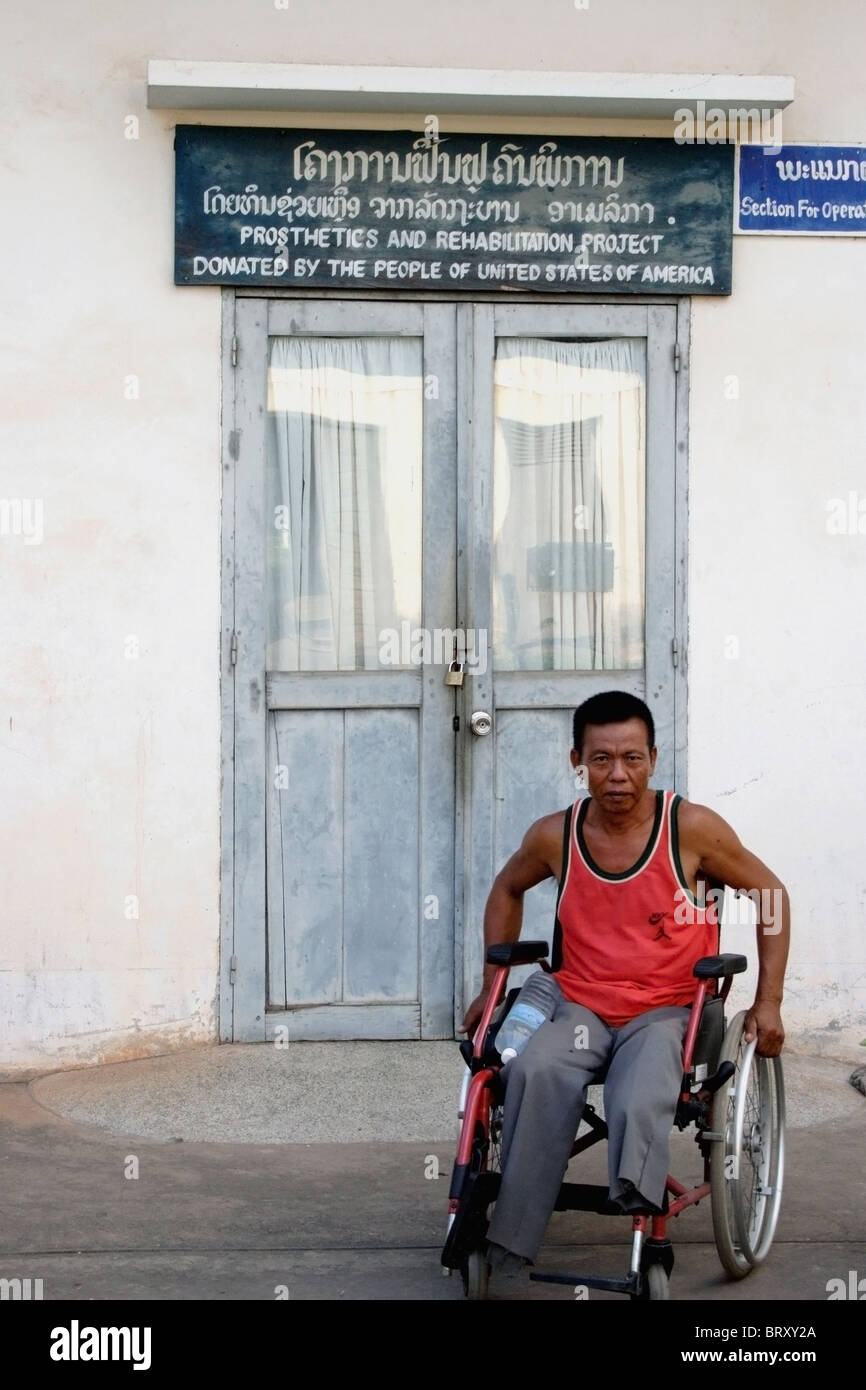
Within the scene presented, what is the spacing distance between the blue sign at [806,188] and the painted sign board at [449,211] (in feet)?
0.28

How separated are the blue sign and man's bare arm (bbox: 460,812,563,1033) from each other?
108 inches

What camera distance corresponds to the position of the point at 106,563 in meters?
5.98

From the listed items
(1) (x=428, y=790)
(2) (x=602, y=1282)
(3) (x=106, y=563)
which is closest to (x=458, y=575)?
(1) (x=428, y=790)

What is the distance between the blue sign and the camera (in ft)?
20.0

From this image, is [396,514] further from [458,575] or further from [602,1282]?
A: [602,1282]

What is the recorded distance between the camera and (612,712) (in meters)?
4.27

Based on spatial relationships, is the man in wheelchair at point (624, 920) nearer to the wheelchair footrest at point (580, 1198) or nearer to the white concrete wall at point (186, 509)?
the wheelchair footrest at point (580, 1198)

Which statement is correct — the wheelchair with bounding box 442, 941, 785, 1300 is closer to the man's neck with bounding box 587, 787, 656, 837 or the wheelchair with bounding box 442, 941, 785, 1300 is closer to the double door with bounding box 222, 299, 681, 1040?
→ the man's neck with bounding box 587, 787, 656, 837

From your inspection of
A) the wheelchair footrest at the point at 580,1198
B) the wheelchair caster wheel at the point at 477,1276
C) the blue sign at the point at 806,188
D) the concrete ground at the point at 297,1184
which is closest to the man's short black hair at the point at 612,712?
the wheelchair footrest at the point at 580,1198

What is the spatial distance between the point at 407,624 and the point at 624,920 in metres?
2.20

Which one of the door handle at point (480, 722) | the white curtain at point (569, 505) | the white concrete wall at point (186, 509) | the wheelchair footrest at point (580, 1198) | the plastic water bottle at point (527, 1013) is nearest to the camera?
the wheelchair footrest at point (580, 1198)

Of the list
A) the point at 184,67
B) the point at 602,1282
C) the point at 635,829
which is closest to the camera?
the point at 602,1282

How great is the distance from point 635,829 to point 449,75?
288cm

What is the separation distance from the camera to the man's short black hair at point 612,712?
427 centimetres
